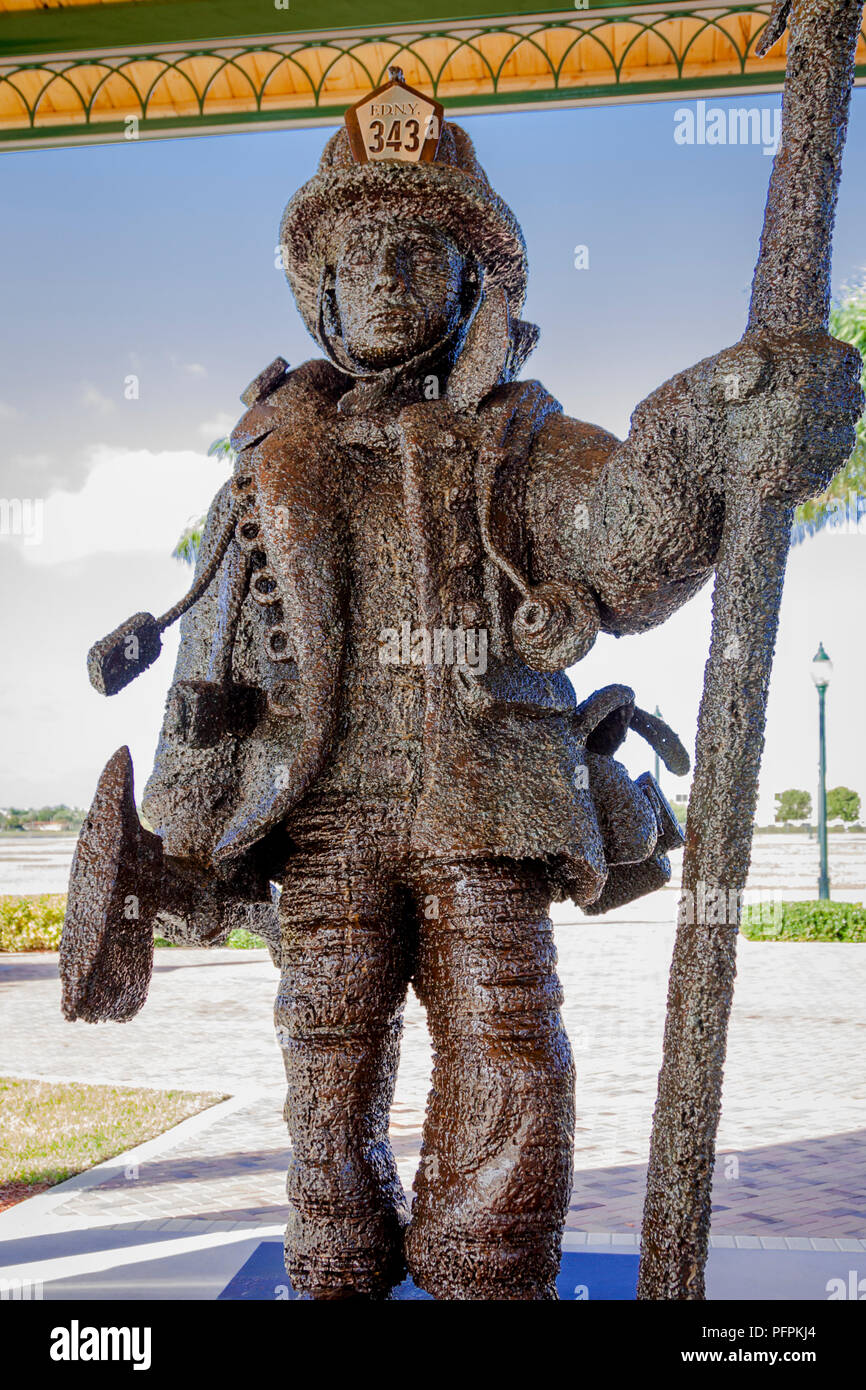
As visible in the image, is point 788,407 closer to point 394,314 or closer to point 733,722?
point 733,722

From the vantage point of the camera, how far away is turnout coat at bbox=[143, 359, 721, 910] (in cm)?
208

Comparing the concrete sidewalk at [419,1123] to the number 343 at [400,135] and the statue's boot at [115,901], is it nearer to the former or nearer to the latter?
the statue's boot at [115,901]

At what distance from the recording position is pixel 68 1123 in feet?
18.2

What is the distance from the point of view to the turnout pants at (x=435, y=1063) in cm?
205

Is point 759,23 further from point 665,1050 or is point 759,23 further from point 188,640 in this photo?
point 665,1050

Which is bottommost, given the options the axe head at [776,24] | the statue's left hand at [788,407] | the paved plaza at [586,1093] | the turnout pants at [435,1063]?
the paved plaza at [586,1093]

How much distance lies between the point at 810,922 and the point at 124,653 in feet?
32.8

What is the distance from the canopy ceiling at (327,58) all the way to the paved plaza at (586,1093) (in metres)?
3.32

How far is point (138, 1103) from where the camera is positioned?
235 inches

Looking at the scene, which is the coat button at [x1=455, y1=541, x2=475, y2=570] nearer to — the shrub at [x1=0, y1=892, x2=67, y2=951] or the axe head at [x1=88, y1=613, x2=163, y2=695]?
the axe head at [x1=88, y1=613, x2=163, y2=695]

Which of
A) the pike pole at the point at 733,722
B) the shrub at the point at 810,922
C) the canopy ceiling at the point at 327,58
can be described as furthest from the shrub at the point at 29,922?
the pike pole at the point at 733,722

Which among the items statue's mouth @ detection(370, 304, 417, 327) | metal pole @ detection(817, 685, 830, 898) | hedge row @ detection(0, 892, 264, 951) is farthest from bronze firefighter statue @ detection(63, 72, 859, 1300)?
hedge row @ detection(0, 892, 264, 951)
